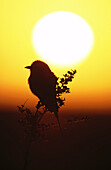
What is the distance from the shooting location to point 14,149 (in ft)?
18.1

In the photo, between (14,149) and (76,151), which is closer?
(14,149)

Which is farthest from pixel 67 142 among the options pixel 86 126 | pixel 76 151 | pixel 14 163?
pixel 14 163

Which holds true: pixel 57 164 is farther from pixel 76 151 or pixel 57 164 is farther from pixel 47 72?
pixel 47 72

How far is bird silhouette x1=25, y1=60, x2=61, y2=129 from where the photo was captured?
2.23 meters

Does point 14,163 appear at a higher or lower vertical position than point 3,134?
lower

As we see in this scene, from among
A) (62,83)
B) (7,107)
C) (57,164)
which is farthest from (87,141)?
(62,83)

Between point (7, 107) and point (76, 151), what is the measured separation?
364cm

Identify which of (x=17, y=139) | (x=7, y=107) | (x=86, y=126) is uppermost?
(x=7, y=107)

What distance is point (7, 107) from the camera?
884cm

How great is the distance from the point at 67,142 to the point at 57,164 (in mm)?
1275

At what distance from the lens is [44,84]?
7.50 feet

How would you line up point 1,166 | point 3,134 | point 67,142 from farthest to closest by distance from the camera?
point 67,142 < point 3,134 < point 1,166

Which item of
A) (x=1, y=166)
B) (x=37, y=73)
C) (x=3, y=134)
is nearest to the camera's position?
(x=37, y=73)

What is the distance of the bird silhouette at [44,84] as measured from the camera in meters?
2.23
